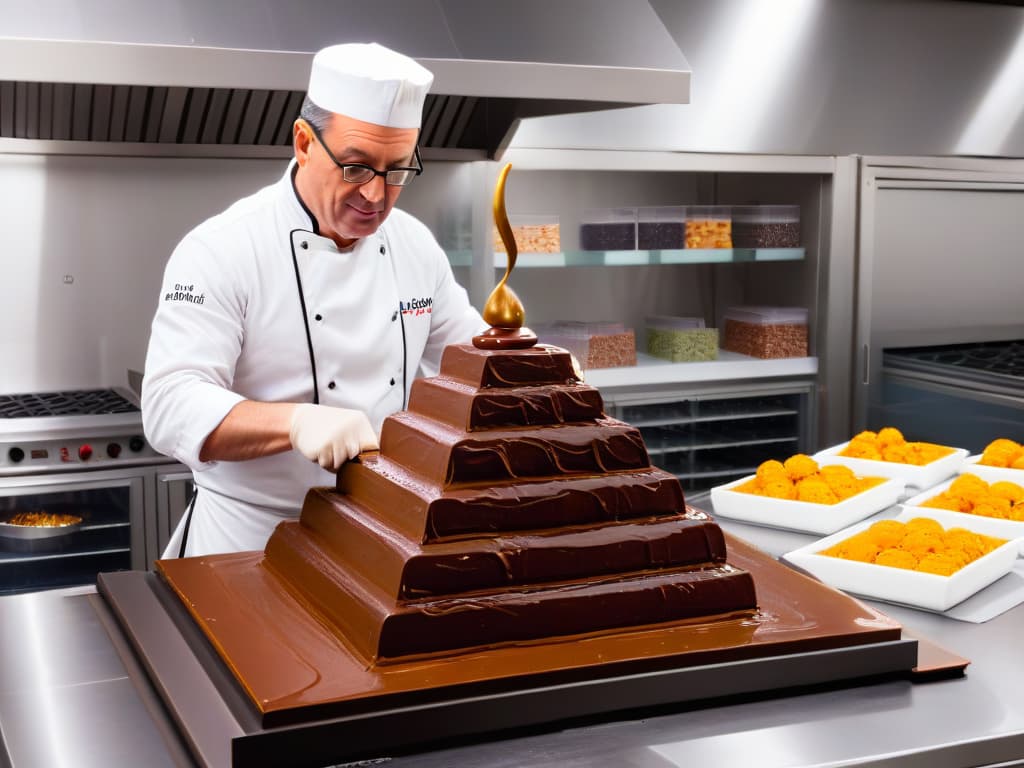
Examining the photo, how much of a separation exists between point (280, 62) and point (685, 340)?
6.32 ft

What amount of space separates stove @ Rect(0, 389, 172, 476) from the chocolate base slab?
167cm

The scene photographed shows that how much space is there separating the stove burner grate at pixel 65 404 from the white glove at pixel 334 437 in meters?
1.78

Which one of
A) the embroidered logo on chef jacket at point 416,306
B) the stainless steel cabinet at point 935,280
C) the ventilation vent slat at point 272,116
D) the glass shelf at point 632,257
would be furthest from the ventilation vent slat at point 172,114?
the stainless steel cabinet at point 935,280

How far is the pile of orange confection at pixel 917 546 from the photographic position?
5.47 feet

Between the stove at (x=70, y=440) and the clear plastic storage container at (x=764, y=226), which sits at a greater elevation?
the clear plastic storage container at (x=764, y=226)

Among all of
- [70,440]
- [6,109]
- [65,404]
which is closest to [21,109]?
[6,109]

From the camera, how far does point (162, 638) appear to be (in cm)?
135

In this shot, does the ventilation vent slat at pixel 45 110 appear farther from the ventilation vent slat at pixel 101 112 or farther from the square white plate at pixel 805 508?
the square white plate at pixel 805 508

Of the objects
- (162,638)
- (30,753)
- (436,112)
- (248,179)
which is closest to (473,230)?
(436,112)

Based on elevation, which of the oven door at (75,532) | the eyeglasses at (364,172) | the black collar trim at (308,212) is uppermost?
the eyeglasses at (364,172)

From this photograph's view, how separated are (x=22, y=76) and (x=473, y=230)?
155 centimetres

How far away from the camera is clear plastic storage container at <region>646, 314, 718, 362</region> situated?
4012 millimetres

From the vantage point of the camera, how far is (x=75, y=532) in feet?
10.1

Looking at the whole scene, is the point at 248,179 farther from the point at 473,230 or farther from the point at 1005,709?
the point at 1005,709
